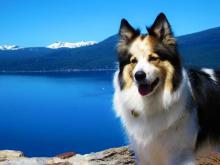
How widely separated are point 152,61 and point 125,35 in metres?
0.67

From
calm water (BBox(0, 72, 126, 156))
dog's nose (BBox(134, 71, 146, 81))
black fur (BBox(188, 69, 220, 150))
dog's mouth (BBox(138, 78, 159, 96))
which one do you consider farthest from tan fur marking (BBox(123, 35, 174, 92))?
calm water (BBox(0, 72, 126, 156))

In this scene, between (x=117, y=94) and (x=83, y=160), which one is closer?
(x=117, y=94)

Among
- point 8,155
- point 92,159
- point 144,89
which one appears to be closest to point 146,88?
point 144,89

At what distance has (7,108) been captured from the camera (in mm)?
86625

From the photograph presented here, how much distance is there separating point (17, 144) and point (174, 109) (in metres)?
45.9

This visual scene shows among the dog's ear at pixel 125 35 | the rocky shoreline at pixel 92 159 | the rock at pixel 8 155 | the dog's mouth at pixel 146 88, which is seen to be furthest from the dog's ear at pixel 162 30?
the rock at pixel 8 155

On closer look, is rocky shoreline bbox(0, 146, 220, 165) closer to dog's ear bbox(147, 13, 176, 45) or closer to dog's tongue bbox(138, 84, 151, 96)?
dog's tongue bbox(138, 84, 151, 96)

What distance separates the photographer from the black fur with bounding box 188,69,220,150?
A: 558 centimetres

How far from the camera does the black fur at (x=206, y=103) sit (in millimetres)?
5582

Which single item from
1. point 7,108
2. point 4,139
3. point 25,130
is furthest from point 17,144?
point 7,108

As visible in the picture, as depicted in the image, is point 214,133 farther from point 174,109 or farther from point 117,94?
point 117,94

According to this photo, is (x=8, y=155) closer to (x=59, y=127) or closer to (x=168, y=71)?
(x=168, y=71)

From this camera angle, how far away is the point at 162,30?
17.8ft

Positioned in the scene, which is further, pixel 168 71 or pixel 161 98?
pixel 161 98
